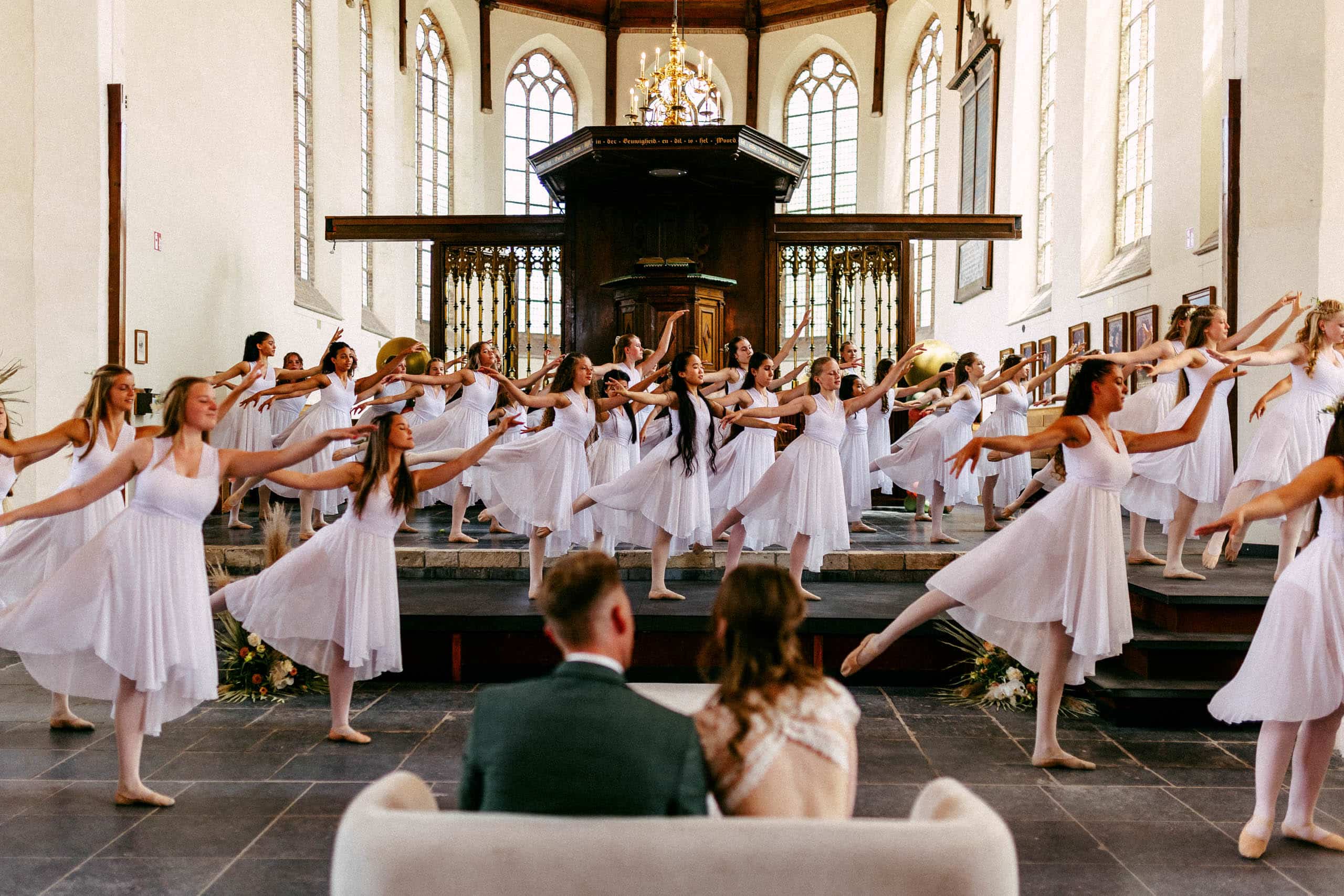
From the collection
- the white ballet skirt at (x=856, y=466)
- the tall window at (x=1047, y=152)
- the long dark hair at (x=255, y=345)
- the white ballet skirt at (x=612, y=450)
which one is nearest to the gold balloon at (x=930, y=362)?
the tall window at (x=1047, y=152)

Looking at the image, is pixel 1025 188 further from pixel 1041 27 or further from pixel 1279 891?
pixel 1279 891

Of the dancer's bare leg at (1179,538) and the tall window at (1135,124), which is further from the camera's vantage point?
the tall window at (1135,124)

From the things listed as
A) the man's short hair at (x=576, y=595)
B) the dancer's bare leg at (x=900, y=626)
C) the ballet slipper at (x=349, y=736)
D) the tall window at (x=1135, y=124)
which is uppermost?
the tall window at (x=1135, y=124)

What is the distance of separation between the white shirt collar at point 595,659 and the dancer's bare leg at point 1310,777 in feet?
9.37

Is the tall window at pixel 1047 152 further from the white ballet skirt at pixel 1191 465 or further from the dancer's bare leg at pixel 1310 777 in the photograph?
the dancer's bare leg at pixel 1310 777

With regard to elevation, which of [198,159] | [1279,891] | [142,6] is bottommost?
[1279,891]

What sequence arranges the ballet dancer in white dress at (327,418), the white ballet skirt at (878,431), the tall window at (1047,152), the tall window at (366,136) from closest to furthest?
the ballet dancer in white dress at (327,418) → the white ballet skirt at (878,431) → the tall window at (1047,152) → the tall window at (366,136)

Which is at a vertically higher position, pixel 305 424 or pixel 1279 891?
pixel 305 424

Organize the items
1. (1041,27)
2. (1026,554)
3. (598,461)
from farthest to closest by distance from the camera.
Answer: (1041,27) → (598,461) → (1026,554)

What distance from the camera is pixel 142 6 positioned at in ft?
34.2

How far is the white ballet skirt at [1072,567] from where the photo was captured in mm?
4562

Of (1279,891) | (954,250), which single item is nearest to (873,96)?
(954,250)

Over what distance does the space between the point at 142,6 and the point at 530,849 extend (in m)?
11.1

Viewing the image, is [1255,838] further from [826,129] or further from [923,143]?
[826,129]
